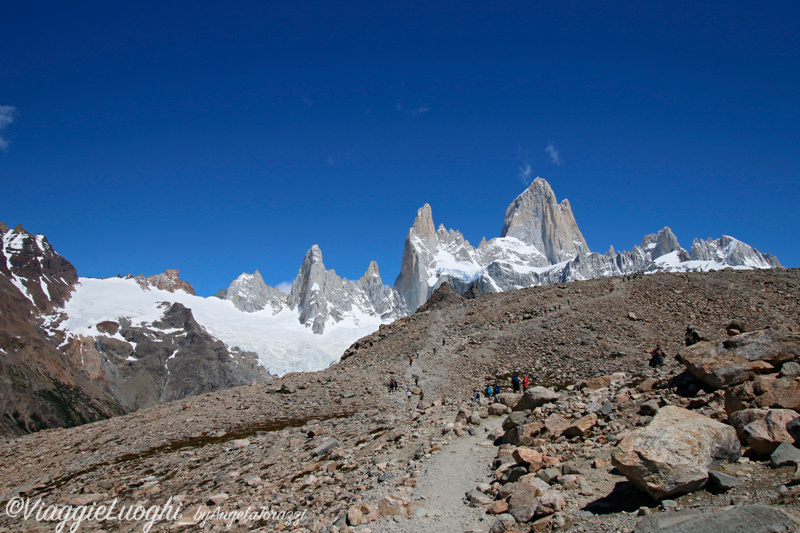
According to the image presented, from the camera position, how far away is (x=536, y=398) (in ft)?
67.4

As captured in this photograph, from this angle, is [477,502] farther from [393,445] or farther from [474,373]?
[474,373]

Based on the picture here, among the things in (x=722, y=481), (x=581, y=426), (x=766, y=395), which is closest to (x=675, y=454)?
(x=722, y=481)

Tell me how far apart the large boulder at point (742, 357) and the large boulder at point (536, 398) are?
5.77 m

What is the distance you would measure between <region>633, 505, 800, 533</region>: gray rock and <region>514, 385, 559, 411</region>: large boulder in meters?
11.8

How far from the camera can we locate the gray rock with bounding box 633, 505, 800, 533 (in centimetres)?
722

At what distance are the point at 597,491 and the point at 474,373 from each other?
30.8 m

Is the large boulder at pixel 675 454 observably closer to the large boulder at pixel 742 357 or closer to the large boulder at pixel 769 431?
the large boulder at pixel 769 431

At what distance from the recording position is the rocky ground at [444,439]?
1222cm

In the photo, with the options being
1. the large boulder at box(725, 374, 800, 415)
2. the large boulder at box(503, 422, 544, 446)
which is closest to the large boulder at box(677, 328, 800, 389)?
the large boulder at box(725, 374, 800, 415)

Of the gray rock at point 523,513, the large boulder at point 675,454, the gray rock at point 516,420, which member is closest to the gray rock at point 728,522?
the large boulder at point 675,454

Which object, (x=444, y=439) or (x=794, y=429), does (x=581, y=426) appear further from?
(x=444, y=439)

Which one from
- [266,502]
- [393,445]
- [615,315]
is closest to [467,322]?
[615,315]

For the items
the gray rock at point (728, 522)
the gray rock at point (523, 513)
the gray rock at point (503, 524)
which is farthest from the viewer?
the gray rock at point (523, 513)

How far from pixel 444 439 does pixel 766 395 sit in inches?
483
